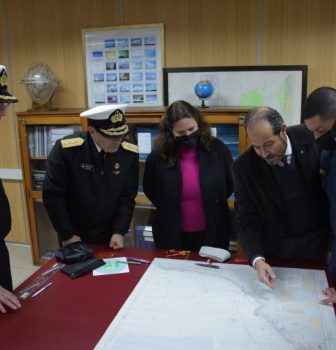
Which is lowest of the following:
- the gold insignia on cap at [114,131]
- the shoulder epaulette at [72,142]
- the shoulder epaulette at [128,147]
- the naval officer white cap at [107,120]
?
the shoulder epaulette at [128,147]

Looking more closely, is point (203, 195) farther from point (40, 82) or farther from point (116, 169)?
point (40, 82)

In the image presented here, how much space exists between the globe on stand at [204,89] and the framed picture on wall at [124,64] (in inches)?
20.1

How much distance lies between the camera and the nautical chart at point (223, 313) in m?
1.16

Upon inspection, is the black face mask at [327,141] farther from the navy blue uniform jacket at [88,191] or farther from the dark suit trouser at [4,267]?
the dark suit trouser at [4,267]

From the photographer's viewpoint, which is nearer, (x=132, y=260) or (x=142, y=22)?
(x=132, y=260)

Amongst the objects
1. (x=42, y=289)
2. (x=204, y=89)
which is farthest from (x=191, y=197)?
(x=204, y=89)

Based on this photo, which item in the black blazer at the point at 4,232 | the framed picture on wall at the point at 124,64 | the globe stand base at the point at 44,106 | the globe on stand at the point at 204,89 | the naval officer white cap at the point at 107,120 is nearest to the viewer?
the black blazer at the point at 4,232

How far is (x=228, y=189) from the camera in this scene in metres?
2.31

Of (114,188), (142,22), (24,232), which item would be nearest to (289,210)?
(114,188)

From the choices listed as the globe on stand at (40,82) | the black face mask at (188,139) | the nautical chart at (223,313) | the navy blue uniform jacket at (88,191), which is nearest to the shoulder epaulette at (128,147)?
the navy blue uniform jacket at (88,191)

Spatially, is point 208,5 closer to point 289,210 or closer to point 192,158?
point 192,158

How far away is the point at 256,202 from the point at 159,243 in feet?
2.46

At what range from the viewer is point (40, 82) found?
350 centimetres

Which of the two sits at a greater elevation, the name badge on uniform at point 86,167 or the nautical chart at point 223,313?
the name badge on uniform at point 86,167
